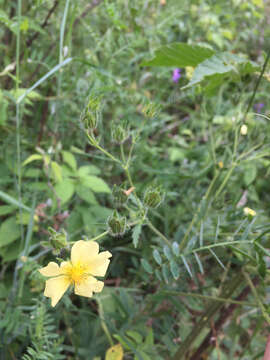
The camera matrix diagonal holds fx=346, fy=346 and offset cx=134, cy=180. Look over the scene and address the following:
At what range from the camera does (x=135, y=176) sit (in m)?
1.33

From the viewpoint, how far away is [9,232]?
1035 millimetres

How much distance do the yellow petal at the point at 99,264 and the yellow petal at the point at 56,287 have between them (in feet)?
0.16

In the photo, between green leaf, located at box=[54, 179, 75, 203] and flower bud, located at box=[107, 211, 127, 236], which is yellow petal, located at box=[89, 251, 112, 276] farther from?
green leaf, located at box=[54, 179, 75, 203]

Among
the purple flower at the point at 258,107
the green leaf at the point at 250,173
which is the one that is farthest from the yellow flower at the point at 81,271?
the purple flower at the point at 258,107

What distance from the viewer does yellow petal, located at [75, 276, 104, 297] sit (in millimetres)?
591

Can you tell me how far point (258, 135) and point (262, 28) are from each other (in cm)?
200

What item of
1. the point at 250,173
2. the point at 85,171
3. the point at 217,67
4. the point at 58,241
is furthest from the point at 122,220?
the point at 250,173

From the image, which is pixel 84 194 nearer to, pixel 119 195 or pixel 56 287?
pixel 119 195

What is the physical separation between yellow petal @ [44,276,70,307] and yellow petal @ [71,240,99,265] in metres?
0.04

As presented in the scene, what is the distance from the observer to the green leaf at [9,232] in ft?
3.32

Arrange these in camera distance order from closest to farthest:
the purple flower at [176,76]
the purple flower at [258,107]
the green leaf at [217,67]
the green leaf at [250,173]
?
the green leaf at [217,67]
the green leaf at [250,173]
the purple flower at [176,76]
the purple flower at [258,107]

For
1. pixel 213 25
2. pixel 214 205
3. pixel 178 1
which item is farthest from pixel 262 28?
pixel 214 205

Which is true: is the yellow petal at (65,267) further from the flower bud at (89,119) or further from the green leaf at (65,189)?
the green leaf at (65,189)

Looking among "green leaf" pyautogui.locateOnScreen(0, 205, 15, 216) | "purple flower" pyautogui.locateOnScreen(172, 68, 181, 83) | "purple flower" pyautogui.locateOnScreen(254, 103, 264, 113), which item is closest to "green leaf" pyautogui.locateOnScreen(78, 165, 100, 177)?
"green leaf" pyautogui.locateOnScreen(0, 205, 15, 216)
